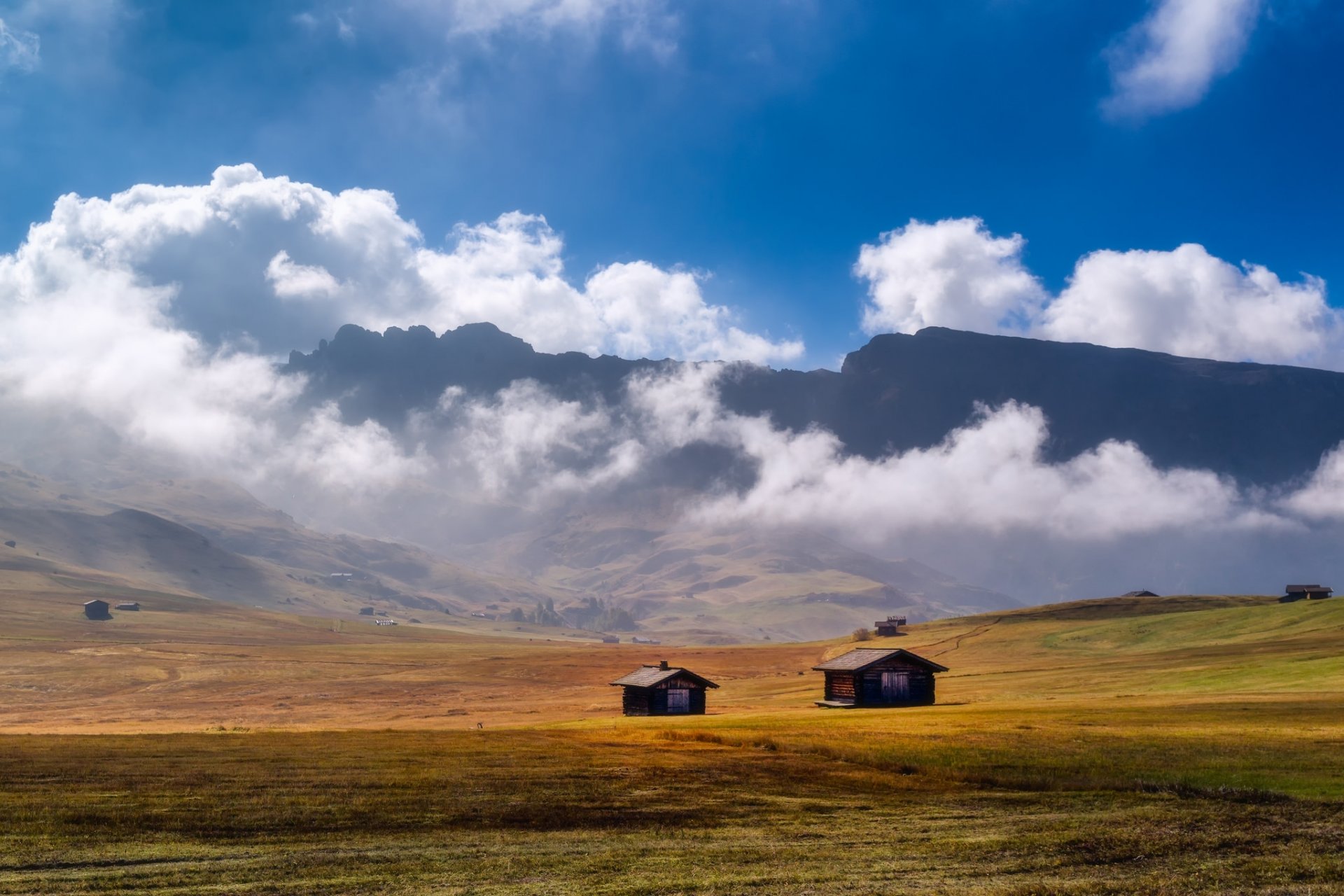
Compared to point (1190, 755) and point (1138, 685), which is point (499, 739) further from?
point (1138, 685)

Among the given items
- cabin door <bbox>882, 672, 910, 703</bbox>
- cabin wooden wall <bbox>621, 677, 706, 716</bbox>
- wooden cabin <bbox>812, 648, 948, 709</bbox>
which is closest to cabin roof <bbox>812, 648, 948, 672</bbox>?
wooden cabin <bbox>812, 648, 948, 709</bbox>

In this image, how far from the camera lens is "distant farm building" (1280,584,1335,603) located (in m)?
146

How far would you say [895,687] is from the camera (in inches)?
3287

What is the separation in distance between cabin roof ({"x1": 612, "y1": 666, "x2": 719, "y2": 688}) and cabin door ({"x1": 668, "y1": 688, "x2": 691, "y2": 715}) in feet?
4.53

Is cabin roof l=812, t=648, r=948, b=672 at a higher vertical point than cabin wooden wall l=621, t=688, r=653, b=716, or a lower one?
higher

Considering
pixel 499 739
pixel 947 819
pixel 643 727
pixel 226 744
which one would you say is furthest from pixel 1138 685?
pixel 226 744

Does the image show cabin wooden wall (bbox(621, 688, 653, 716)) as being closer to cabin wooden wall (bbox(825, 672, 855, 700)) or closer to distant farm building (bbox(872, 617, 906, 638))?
cabin wooden wall (bbox(825, 672, 855, 700))

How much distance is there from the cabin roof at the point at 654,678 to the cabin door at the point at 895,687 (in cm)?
1523

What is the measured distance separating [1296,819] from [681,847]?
1559cm

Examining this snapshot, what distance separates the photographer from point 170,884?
17.3 m

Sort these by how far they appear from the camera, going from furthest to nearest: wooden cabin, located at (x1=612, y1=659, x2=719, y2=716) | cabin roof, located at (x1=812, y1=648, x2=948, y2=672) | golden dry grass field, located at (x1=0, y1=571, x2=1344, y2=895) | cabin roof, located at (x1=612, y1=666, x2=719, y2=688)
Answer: cabin roof, located at (x1=812, y1=648, x2=948, y2=672) → wooden cabin, located at (x1=612, y1=659, x2=719, y2=716) → cabin roof, located at (x1=612, y1=666, x2=719, y2=688) → golden dry grass field, located at (x1=0, y1=571, x2=1344, y2=895)

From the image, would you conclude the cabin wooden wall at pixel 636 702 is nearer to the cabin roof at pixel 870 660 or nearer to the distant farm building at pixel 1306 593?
the cabin roof at pixel 870 660

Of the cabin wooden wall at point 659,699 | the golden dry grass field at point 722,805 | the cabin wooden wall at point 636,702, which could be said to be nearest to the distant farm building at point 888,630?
the cabin wooden wall at point 659,699

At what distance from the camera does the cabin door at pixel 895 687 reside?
273 feet
